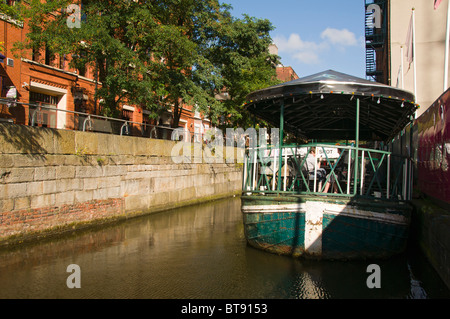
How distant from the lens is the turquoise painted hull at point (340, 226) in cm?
713

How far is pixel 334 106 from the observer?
9.50 meters

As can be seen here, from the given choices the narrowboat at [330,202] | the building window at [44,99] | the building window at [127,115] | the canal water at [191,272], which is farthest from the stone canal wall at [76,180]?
the building window at [127,115]

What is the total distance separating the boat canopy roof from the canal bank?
230 centimetres

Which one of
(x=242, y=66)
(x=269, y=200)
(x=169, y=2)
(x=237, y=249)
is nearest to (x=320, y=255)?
(x=269, y=200)

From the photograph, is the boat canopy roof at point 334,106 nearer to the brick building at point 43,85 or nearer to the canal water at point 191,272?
the canal water at point 191,272

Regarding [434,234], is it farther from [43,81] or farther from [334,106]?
[43,81]

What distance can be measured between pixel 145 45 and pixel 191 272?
38.2 feet

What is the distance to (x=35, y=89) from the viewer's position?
18.6m

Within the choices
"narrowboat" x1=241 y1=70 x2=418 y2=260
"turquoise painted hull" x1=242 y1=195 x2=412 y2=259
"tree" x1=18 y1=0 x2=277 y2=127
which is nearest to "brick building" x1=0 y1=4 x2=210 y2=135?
"tree" x1=18 y1=0 x2=277 y2=127

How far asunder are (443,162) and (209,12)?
15377mm

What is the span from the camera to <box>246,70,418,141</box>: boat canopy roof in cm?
746

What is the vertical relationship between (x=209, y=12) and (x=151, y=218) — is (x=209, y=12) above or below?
above

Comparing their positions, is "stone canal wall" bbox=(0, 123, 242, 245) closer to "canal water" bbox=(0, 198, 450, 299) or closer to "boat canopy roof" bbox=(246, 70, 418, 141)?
"canal water" bbox=(0, 198, 450, 299)
